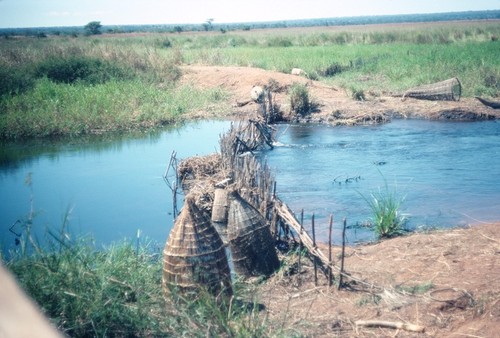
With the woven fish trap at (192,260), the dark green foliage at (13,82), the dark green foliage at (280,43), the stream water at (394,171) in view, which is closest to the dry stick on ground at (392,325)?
the woven fish trap at (192,260)

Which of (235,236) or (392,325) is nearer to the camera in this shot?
(392,325)

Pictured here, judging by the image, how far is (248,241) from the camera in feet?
16.5

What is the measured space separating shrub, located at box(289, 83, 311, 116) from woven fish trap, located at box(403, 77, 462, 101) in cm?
334

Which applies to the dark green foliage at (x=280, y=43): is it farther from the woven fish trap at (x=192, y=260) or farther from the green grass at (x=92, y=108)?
Answer: the woven fish trap at (x=192, y=260)

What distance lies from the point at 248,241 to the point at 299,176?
15.3 ft

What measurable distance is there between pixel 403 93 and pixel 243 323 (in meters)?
14.5

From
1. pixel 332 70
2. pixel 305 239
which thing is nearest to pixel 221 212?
pixel 305 239

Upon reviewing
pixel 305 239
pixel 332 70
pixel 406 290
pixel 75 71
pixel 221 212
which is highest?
pixel 75 71

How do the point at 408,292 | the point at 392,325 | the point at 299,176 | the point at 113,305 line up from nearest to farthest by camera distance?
the point at 113,305, the point at 392,325, the point at 408,292, the point at 299,176

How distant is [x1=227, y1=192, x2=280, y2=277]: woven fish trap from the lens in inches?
199

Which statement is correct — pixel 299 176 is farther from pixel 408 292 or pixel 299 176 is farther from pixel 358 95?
pixel 358 95

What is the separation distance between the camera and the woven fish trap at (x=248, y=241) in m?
5.05

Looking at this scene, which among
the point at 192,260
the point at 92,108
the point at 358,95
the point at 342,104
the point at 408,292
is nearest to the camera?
the point at 192,260

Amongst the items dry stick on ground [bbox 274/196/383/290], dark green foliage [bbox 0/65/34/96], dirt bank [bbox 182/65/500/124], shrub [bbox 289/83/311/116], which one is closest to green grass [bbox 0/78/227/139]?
dark green foliage [bbox 0/65/34/96]
